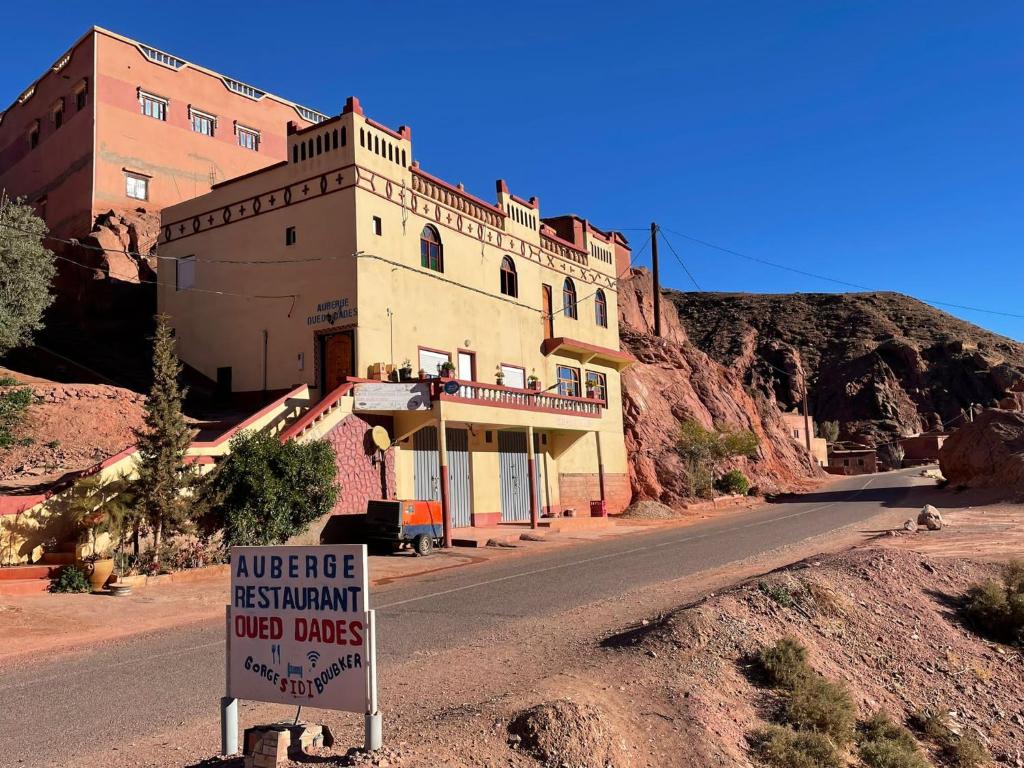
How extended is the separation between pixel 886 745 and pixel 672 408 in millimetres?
40695

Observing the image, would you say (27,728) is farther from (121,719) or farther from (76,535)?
(76,535)

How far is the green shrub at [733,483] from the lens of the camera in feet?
146

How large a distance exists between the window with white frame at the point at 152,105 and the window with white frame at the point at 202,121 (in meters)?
1.32

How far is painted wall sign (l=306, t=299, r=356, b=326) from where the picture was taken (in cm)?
2369

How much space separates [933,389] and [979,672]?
108200mm

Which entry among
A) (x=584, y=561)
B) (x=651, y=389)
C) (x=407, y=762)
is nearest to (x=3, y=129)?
(x=651, y=389)

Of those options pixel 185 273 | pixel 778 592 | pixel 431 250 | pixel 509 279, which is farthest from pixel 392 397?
pixel 778 592

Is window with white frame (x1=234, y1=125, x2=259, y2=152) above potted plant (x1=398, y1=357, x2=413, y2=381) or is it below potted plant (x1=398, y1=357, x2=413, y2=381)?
above

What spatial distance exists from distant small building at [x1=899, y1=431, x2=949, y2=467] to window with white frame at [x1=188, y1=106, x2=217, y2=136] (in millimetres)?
80142

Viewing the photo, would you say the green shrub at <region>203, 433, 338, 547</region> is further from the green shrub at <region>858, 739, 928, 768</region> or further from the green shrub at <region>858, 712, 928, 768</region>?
the green shrub at <region>858, 739, 928, 768</region>

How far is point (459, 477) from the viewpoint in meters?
26.8

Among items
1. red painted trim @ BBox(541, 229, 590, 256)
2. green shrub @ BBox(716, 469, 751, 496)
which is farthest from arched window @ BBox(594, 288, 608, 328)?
green shrub @ BBox(716, 469, 751, 496)

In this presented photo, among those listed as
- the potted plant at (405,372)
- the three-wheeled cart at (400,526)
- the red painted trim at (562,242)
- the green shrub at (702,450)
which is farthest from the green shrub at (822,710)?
the green shrub at (702,450)

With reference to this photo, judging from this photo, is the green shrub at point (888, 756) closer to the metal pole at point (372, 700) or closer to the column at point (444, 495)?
the metal pole at point (372, 700)
